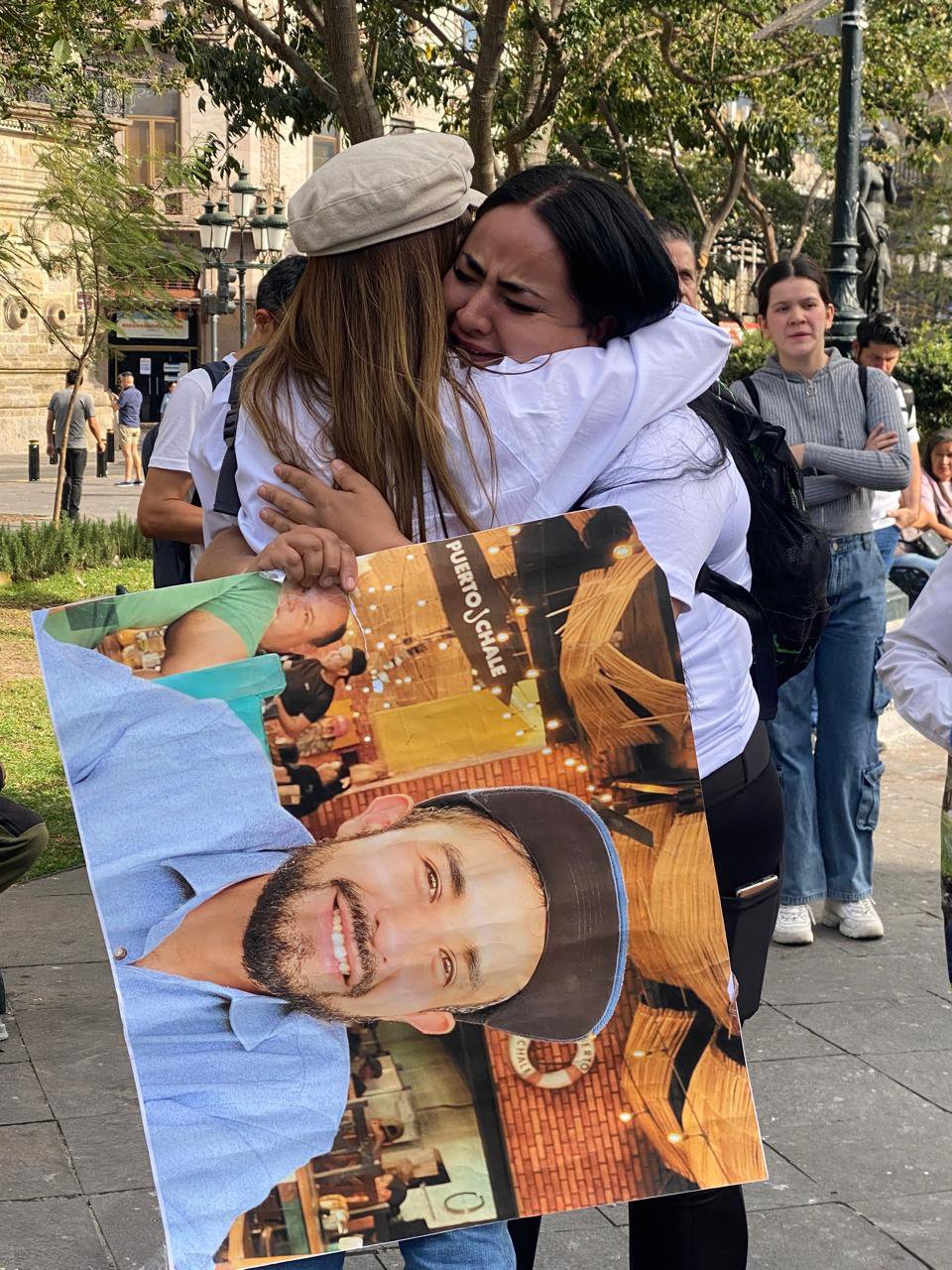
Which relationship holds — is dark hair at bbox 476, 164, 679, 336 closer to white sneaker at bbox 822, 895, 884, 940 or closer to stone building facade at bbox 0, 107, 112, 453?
white sneaker at bbox 822, 895, 884, 940

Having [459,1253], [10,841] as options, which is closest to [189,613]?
[459,1253]

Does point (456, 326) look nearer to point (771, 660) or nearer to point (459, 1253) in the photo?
point (771, 660)

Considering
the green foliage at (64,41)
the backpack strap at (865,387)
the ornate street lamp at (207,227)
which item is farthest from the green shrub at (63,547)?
the ornate street lamp at (207,227)

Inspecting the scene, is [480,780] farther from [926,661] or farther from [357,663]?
[926,661]

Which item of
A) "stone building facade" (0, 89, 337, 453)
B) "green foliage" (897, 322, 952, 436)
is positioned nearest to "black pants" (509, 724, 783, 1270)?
"green foliage" (897, 322, 952, 436)

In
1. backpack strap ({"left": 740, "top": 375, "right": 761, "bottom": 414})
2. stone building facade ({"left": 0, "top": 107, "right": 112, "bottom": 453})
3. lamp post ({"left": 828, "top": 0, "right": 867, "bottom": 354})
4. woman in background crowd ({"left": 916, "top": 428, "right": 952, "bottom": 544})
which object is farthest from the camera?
stone building facade ({"left": 0, "top": 107, "right": 112, "bottom": 453})

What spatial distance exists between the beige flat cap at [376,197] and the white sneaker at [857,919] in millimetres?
3886

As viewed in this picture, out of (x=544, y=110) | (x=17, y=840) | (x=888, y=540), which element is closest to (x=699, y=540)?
(x=17, y=840)

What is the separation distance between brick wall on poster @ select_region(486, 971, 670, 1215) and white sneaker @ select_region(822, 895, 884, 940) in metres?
3.66

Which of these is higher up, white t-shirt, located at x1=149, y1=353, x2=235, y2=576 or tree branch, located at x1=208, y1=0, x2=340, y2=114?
tree branch, located at x1=208, y1=0, x2=340, y2=114

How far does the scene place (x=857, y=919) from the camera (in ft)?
17.7

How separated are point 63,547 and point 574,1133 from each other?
1378cm

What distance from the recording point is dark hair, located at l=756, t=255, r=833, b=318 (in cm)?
536

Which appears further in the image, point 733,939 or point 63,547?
point 63,547
